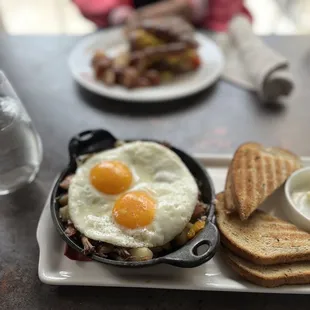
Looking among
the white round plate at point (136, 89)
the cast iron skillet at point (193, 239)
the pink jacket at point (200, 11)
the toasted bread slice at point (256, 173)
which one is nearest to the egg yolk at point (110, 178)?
the cast iron skillet at point (193, 239)

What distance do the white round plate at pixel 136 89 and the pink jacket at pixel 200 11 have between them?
1.15 feet

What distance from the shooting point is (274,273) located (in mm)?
963

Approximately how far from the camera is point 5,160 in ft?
4.09

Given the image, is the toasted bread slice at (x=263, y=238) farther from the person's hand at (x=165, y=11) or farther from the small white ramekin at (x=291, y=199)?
the person's hand at (x=165, y=11)

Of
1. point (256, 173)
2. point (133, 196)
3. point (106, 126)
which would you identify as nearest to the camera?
point (133, 196)

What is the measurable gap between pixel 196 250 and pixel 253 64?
3.93 ft

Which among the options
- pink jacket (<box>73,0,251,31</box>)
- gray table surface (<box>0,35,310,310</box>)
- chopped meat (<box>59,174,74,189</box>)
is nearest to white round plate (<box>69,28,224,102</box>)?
gray table surface (<box>0,35,310,310</box>)

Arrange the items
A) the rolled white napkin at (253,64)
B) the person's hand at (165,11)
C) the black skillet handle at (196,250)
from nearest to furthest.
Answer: the black skillet handle at (196,250) → the rolled white napkin at (253,64) → the person's hand at (165,11)

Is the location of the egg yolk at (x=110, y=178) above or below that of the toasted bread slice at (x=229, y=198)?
above

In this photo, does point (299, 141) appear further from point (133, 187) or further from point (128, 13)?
point (128, 13)

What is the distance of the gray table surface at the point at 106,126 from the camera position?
1.01 meters

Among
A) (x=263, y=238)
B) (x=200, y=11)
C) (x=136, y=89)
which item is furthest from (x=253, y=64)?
(x=263, y=238)

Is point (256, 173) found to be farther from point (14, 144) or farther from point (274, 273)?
point (14, 144)

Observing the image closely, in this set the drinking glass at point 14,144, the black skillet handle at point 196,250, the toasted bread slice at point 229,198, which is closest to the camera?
the black skillet handle at point 196,250
